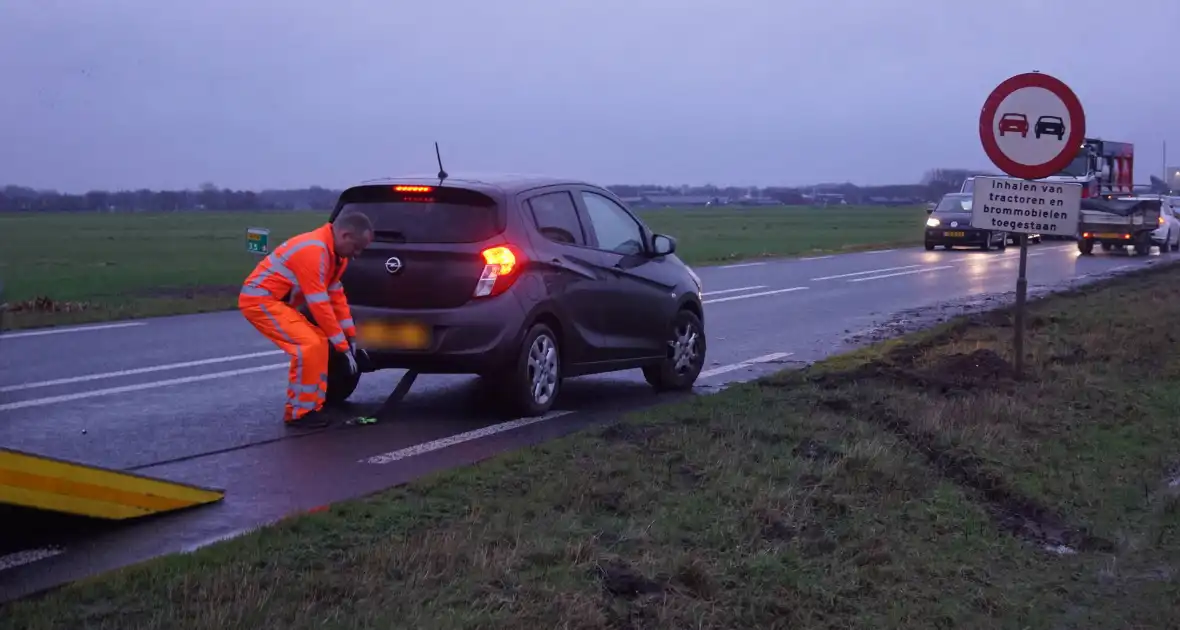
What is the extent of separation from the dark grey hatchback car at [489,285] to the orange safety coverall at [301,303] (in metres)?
0.29

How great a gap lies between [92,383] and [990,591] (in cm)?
752

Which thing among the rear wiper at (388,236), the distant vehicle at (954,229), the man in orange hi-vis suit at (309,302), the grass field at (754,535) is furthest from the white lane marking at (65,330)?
the distant vehicle at (954,229)

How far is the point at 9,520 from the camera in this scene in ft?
19.3

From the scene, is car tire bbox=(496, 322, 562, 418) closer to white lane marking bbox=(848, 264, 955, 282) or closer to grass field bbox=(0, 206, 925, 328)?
grass field bbox=(0, 206, 925, 328)

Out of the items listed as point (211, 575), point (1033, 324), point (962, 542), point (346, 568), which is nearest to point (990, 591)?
point (962, 542)

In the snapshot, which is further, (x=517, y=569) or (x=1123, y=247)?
(x=1123, y=247)

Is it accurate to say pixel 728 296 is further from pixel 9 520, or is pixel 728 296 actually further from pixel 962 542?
pixel 9 520

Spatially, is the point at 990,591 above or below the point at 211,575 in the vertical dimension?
below

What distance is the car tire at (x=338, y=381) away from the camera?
9.54 metres

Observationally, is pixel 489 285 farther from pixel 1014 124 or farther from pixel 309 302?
pixel 1014 124

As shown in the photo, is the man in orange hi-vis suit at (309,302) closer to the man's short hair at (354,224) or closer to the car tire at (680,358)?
the man's short hair at (354,224)

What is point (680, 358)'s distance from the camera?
10.9m

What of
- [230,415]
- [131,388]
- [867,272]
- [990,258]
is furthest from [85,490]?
[990,258]

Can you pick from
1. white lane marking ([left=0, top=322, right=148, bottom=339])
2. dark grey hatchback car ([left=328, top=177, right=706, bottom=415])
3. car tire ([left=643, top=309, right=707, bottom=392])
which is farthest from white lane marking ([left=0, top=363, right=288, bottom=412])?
white lane marking ([left=0, top=322, right=148, bottom=339])
